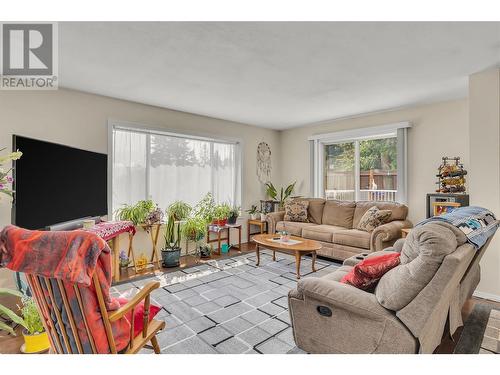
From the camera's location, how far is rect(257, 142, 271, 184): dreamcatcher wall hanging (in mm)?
5988

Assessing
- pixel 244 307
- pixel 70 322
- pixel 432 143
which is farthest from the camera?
pixel 432 143

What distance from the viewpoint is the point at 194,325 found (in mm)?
2410

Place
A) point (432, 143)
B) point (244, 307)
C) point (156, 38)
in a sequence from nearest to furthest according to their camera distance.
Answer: point (156, 38), point (244, 307), point (432, 143)

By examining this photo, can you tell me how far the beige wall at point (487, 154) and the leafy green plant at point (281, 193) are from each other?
3.32m

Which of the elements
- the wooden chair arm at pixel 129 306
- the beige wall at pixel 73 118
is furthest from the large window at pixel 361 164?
the wooden chair arm at pixel 129 306

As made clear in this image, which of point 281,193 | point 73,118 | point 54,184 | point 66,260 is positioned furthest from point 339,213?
point 66,260

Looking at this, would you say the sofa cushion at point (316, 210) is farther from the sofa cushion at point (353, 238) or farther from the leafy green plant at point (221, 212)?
the leafy green plant at point (221, 212)

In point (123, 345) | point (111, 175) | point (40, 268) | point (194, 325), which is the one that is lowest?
point (194, 325)

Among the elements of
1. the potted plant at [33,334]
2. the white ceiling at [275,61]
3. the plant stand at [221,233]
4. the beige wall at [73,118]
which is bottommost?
the potted plant at [33,334]

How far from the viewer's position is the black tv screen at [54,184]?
2.21 metres
